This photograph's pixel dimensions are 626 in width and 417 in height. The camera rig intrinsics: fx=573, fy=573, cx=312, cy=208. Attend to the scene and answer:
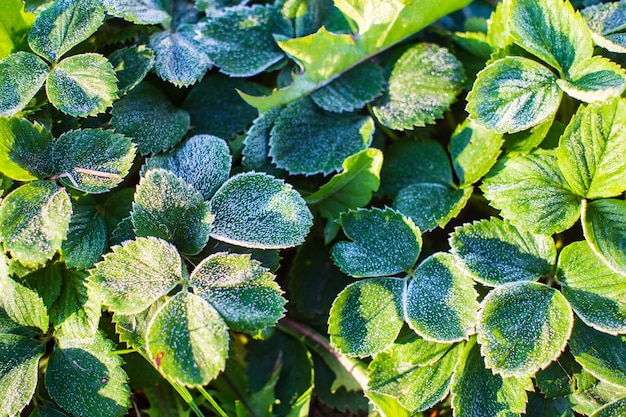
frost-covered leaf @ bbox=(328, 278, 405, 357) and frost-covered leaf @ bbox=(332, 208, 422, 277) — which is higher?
frost-covered leaf @ bbox=(332, 208, 422, 277)

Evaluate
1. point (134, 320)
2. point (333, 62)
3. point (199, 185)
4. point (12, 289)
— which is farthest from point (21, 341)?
point (333, 62)

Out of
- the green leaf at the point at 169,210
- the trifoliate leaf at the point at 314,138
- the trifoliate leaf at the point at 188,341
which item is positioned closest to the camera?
the trifoliate leaf at the point at 188,341

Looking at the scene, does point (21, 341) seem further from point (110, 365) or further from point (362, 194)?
point (362, 194)

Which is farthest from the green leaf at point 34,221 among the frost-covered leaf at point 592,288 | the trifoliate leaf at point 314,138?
the frost-covered leaf at point 592,288

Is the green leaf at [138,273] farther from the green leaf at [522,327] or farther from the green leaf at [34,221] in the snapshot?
the green leaf at [522,327]

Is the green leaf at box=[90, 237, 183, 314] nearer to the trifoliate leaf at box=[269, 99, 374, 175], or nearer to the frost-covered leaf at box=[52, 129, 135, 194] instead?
the frost-covered leaf at box=[52, 129, 135, 194]

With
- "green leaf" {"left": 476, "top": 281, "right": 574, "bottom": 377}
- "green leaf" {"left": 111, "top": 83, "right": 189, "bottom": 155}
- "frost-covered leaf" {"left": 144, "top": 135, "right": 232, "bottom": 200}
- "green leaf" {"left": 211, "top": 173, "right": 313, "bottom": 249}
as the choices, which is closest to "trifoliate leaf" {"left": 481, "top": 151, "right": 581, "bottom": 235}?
"green leaf" {"left": 476, "top": 281, "right": 574, "bottom": 377}

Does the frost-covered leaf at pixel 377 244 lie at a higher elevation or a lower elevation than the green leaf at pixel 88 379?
higher
